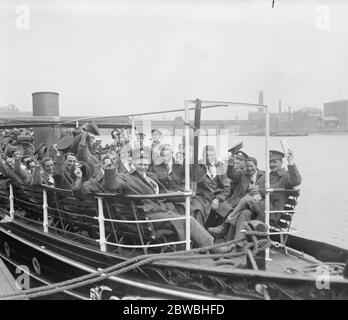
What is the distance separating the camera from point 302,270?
4.52m

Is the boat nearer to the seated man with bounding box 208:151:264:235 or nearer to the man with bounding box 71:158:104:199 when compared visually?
the man with bounding box 71:158:104:199

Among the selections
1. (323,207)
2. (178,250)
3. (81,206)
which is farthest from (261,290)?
(323,207)

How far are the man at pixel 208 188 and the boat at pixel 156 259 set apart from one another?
2.62 ft

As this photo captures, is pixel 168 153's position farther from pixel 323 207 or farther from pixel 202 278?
pixel 323 207

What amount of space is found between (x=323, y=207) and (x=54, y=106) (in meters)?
12.5

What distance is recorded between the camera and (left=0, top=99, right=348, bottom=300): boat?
3.90 meters

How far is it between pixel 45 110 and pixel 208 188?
19.2 feet

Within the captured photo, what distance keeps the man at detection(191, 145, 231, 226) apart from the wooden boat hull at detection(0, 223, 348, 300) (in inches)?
43.3

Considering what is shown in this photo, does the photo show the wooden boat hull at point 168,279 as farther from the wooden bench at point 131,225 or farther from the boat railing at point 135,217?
the wooden bench at point 131,225

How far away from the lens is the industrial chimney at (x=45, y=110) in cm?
1014

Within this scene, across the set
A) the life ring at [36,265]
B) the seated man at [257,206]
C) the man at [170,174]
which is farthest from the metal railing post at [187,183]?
the life ring at [36,265]

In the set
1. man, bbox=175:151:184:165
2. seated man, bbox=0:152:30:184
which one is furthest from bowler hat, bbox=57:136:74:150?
man, bbox=175:151:184:165

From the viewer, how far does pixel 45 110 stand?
1027 cm

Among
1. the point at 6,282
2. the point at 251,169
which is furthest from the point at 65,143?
the point at 251,169
